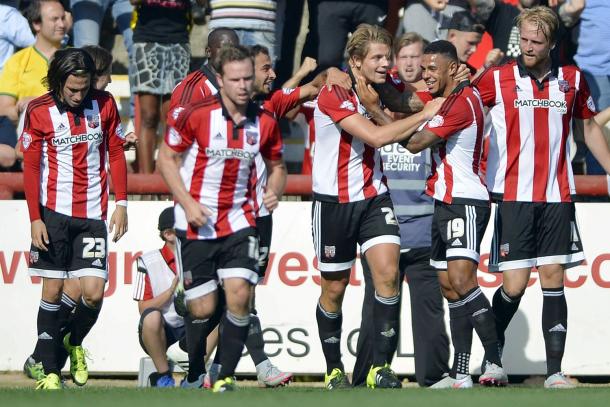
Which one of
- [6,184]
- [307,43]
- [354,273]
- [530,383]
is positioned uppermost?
[307,43]

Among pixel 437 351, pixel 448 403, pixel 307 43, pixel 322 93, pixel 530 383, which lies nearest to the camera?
pixel 448 403

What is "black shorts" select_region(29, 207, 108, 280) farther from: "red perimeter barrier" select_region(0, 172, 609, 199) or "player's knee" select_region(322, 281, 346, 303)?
"red perimeter barrier" select_region(0, 172, 609, 199)

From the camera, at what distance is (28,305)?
11758 millimetres

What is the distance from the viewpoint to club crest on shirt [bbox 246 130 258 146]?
8.70 meters

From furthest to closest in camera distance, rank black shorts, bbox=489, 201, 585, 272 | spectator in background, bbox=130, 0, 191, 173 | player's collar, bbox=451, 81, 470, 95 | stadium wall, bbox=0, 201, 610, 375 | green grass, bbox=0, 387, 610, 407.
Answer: spectator in background, bbox=130, 0, 191, 173, stadium wall, bbox=0, 201, 610, 375, black shorts, bbox=489, 201, 585, 272, player's collar, bbox=451, 81, 470, 95, green grass, bbox=0, 387, 610, 407

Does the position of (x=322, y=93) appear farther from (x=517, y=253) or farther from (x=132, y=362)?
(x=132, y=362)

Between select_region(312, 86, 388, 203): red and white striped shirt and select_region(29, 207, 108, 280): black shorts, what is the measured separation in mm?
1736

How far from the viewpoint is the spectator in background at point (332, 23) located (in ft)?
41.1

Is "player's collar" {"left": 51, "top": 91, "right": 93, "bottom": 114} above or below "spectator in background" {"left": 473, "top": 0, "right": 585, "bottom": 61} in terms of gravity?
below

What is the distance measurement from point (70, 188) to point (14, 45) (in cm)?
378

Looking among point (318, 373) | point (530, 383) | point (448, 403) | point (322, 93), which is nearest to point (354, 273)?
point (318, 373)

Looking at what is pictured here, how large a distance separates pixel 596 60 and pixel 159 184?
14.2ft

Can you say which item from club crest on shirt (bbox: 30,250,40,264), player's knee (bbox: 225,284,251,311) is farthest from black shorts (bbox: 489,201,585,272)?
club crest on shirt (bbox: 30,250,40,264)

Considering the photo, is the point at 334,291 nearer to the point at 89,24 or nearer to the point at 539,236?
the point at 539,236
